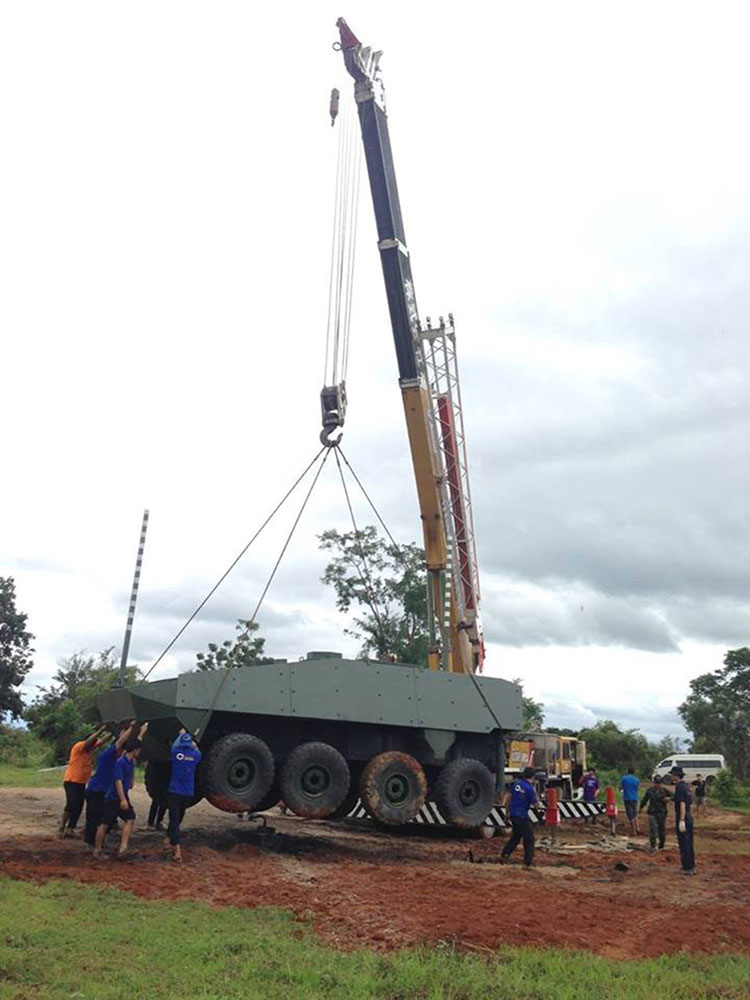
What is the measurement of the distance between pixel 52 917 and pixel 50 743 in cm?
2388

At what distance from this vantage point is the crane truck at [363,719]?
10.9m

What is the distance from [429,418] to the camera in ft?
50.8

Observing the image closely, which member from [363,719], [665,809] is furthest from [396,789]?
[665,809]

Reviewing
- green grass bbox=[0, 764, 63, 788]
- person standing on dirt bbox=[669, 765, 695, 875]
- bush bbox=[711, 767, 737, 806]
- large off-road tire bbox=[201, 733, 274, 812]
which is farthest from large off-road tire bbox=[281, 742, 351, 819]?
bush bbox=[711, 767, 737, 806]

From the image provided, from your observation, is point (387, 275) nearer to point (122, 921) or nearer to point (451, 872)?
point (451, 872)

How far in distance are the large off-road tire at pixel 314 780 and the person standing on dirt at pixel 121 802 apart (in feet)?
6.52

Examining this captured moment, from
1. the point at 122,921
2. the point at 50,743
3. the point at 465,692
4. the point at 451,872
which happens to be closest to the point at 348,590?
the point at 50,743

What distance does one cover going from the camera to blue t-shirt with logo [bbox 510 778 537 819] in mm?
11070

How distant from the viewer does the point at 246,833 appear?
39.5ft

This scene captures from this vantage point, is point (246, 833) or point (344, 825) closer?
point (246, 833)

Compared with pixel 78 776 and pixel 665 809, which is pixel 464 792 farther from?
pixel 78 776

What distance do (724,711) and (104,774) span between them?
120 feet

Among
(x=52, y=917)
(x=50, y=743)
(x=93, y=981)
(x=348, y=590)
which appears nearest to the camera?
(x=93, y=981)

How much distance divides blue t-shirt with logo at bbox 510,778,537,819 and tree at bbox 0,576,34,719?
1085 inches
